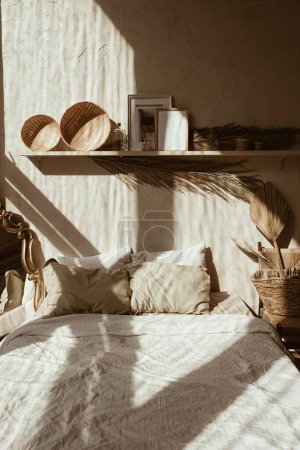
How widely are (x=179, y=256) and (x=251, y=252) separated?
51 centimetres

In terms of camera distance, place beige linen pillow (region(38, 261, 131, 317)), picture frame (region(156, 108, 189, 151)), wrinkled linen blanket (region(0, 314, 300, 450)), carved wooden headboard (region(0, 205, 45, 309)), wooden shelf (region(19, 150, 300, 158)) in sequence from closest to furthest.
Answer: wrinkled linen blanket (region(0, 314, 300, 450)), beige linen pillow (region(38, 261, 131, 317)), wooden shelf (region(19, 150, 300, 158)), picture frame (region(156, 108, 189, 151)), carved wooden headboard (region(0, 205, 45, 309))

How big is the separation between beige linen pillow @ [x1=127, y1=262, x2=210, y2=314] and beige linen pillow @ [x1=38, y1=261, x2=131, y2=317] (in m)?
0.08

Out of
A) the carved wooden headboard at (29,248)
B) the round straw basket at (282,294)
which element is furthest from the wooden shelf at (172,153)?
the round straw basket at (282,294)

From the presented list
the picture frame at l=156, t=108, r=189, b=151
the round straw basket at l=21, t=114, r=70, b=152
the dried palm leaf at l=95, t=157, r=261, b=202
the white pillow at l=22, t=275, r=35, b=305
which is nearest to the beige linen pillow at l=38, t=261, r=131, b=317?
the white pillow at l=22, t=275, r=35, b=305

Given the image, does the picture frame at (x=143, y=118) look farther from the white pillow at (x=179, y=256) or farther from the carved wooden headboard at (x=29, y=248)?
the carved wooden headboard at (x=29, y=248)

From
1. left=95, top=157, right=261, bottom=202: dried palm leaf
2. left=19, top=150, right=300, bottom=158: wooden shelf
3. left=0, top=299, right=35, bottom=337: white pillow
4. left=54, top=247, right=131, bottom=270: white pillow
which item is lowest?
left=0, top=299, right=35, bottom=337: white pillow

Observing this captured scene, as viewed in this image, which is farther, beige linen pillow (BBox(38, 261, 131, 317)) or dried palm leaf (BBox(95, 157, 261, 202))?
dried palm leaf (BBox(95, 157, 261, 202))

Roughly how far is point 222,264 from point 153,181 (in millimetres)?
775

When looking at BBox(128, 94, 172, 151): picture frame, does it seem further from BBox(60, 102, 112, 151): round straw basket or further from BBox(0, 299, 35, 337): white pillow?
BBox(0, 299, 35, 337): white pillow

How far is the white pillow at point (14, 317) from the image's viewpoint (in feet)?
9.22

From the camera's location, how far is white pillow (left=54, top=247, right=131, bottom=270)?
295cm

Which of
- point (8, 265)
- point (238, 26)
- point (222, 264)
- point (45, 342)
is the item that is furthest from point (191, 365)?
point (238, 26)

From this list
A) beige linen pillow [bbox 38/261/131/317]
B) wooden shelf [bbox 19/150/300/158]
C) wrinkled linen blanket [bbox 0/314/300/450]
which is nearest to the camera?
wrinkled linen blanket [bbox 0/314/300/450]

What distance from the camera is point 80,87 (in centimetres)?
298
